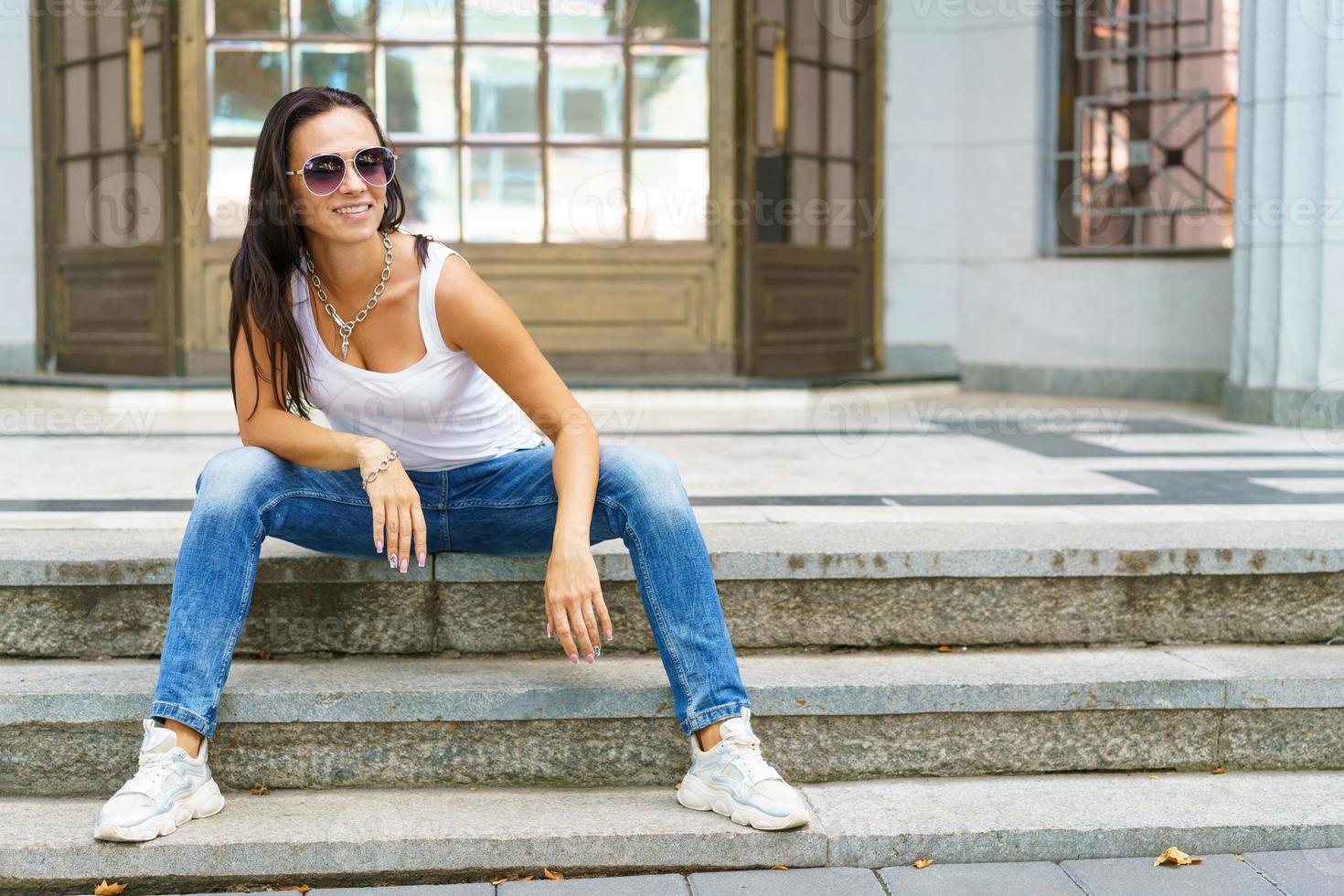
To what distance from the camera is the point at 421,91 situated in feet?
22.1

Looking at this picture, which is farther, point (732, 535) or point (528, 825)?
point (732, 535)

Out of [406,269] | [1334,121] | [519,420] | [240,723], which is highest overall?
[1334,121]

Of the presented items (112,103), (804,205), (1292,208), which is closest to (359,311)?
(1292,208)

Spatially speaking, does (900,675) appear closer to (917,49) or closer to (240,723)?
(240,723)

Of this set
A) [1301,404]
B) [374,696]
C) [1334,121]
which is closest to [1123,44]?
[1334,121]

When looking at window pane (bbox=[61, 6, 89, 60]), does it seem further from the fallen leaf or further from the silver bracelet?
the fallen leaf

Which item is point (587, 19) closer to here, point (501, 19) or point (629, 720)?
point (501, 19)

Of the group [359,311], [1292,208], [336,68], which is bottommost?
[359,311]

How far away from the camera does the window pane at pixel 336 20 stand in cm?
665

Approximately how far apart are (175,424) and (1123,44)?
186 inches

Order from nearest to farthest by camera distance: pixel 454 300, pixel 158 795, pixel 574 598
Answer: pixel 158 795 → pixel 574 598 → pixel 454 300

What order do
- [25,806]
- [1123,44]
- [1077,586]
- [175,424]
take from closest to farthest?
[25,806], [1077,586], [175,424], [1123,44]

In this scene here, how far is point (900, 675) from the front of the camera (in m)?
2.56

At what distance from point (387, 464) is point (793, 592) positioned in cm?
82
